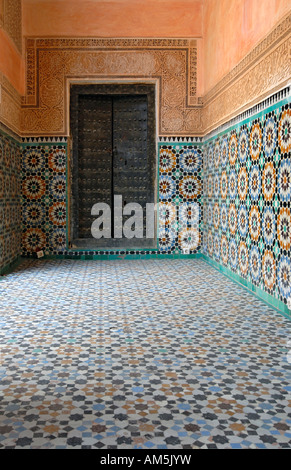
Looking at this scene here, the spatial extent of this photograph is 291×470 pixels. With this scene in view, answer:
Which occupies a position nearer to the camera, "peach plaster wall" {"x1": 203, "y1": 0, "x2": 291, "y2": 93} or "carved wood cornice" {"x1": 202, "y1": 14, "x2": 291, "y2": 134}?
"carved wood cornice" {"x1": 202, "y1": 14, "x2": 291, "y2": 134}

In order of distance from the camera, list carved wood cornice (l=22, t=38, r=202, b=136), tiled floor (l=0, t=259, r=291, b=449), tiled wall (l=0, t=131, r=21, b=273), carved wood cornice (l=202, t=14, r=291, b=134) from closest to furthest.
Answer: tiled floor (l=0, t=259, r=291, b=449) → carved wood cornice (l=202, t=14, r=291, b=134) → tiled wall (l=0, t=131, r=21, b=273) → carved wood cornice (l=22, t=38, r=202, b=136)

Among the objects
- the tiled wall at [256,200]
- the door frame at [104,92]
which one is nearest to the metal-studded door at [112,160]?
the door frame at [104,92]

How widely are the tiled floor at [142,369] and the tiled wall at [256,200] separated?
0.76 feet

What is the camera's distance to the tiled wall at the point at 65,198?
5309mm

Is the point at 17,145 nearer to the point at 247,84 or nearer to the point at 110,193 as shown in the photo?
the point at 110,193

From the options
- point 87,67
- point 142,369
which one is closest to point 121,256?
point 87,67

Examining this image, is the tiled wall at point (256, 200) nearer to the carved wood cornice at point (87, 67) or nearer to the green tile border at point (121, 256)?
the green tile border at point (121, 256)

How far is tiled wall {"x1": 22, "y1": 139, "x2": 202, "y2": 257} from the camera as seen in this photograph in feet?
17.4

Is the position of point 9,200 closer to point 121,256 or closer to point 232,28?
point 121,256

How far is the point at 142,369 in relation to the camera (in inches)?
77.0

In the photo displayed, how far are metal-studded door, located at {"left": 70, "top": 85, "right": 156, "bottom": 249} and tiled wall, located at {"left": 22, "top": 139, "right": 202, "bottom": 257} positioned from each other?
13cm

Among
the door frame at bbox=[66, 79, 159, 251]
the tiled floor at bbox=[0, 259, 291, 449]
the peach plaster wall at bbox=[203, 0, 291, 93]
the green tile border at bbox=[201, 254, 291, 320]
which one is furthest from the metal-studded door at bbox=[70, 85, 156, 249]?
the tiled floor at bbox=[0, 259, 291, 449]

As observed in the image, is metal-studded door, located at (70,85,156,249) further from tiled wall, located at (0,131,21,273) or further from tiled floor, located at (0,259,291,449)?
tiled floor, located at (0,259,291,449)

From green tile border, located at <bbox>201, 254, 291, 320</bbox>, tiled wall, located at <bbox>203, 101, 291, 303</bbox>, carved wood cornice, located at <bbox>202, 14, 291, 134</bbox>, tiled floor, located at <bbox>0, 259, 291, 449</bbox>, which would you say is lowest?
tiled floor, located at <bbox>0, 259, 291, 449</bbox>
